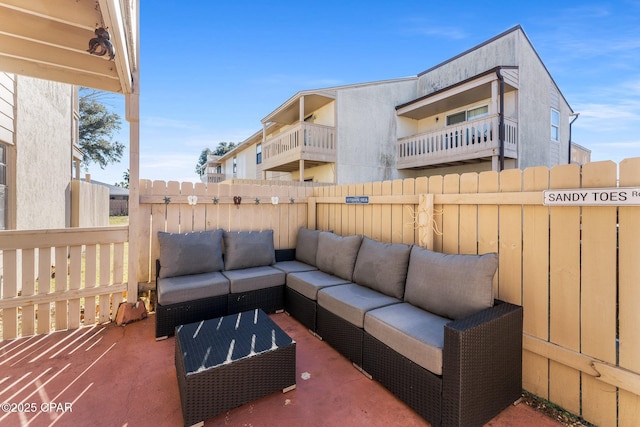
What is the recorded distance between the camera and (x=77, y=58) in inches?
119

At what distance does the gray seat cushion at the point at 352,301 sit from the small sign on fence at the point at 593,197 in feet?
5.28

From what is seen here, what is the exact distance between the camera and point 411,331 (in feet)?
7.04

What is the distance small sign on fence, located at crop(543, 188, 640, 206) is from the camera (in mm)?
1777

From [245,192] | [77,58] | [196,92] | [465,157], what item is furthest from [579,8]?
[196,92]

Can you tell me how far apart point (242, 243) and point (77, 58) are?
2.91 m

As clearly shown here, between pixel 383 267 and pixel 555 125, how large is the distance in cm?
1179

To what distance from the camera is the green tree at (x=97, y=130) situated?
A: 16.8 m

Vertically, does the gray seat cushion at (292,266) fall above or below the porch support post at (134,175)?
below

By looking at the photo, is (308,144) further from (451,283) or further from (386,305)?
(451,283)

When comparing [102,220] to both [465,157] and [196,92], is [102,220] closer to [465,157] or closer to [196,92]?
[196,92]

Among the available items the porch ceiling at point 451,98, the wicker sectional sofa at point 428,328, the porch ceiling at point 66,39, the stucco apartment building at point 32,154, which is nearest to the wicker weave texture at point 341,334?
the wicker sectional sofa at point 428,328

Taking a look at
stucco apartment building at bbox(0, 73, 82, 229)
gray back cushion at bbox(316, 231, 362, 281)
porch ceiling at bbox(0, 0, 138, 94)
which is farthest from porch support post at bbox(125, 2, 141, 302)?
gray back cushion at bbox(316, 231, 362, 281)

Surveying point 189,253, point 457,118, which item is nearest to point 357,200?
point 189,253

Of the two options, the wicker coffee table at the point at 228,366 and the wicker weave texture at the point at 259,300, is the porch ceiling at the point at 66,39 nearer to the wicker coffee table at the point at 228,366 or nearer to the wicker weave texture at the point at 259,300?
the wicker coffee table at the point at 228,366
